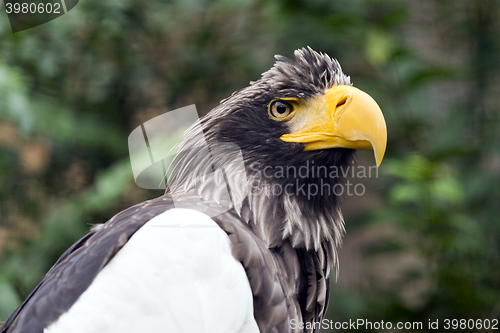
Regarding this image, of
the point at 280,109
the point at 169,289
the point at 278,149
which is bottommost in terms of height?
the point at 169,289

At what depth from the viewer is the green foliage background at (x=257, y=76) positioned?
251 centimetres

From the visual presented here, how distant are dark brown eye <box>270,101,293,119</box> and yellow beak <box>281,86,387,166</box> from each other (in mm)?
33

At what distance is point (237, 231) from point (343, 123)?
0.44m

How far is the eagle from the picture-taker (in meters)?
1.25

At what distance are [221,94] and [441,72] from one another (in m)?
1.31

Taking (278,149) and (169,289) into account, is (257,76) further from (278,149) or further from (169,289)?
(169,289)

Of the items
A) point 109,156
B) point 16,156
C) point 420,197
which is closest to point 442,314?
point 420,197

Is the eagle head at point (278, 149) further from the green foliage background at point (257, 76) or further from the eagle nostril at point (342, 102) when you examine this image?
the green foliage background at point (257, 76)

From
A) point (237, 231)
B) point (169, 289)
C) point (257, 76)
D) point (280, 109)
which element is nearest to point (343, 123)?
point (280, 109)

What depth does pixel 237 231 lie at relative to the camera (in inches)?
54.4

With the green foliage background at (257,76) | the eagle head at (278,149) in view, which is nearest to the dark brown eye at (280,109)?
the eagle head at (278,149)

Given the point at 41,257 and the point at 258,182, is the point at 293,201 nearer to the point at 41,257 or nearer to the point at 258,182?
the point at 258,182

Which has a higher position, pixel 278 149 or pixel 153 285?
pixel 278 149

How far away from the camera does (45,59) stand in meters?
2.71
